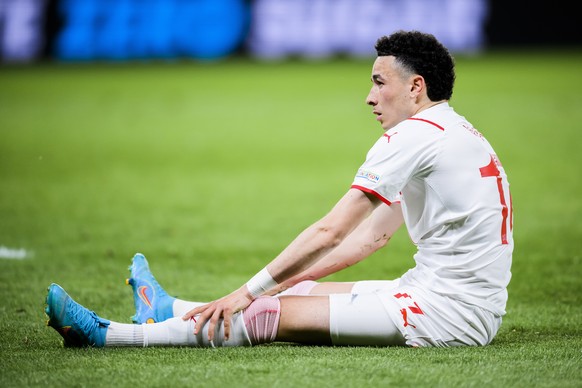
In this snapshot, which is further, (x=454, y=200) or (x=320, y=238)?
(x=454, y=200)

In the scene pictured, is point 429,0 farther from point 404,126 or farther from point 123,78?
point 404,126

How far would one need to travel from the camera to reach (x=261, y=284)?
3.98m

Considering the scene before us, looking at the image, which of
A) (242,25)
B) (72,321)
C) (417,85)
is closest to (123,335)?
(72,321)

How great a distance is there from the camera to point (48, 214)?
8664mm

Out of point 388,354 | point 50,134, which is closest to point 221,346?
point 388,354

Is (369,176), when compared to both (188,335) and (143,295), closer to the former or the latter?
(188,335)

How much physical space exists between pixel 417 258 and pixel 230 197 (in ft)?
18.4

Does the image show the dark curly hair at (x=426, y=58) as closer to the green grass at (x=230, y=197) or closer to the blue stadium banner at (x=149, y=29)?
the green grass at (x=230, y=197)

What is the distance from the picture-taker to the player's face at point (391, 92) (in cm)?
414

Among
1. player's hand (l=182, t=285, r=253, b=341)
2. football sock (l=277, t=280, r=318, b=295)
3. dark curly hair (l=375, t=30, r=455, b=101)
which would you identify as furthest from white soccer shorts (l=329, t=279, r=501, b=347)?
dark curly hair (l=375, t=30, r=455, b=101)

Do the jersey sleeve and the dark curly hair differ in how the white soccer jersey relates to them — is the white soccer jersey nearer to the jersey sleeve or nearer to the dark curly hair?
the jersey sleeve

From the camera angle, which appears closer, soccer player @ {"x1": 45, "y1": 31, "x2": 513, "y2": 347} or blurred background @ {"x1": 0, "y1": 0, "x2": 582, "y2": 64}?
soccer player @ {"x1": 45, "y1": 31, "x2": 513, "y2": 347}

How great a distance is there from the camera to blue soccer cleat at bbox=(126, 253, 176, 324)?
4500 mm

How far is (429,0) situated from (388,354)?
54.9 feet
